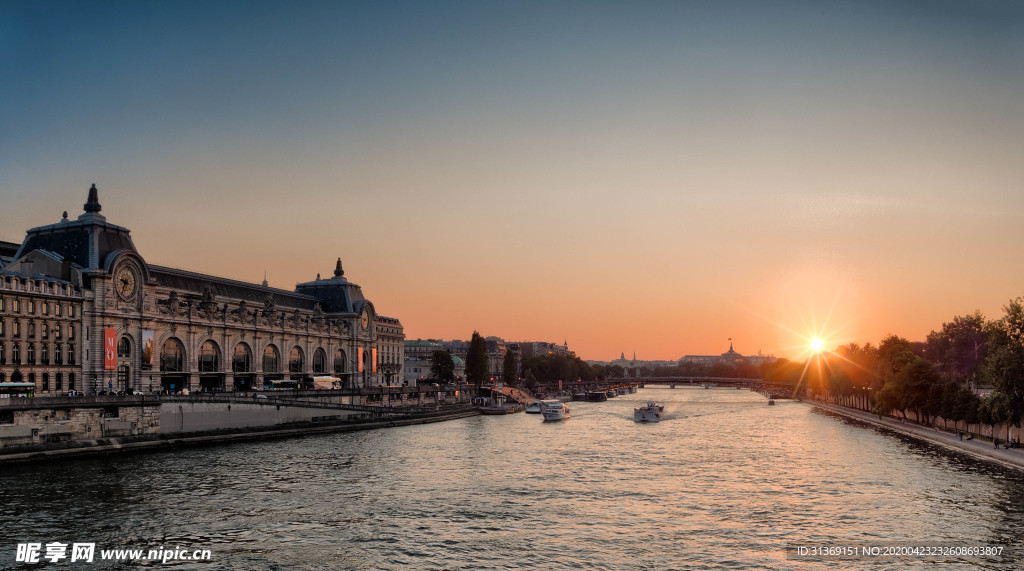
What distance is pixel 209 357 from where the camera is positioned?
110 m

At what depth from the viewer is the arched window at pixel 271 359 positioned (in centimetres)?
12375

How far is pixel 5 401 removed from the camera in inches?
2507

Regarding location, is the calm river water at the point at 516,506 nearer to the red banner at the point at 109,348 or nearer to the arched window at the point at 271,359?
the red banner at the point at 109,348

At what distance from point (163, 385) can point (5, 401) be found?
38.1m

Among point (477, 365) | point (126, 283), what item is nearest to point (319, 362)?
point (477, 365)

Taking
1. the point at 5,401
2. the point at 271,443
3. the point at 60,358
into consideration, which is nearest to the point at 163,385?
the point at 60,358

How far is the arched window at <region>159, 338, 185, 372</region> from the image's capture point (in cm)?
10112

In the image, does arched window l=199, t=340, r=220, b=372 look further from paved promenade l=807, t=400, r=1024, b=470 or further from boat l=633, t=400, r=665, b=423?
paved promenade l=807, t=400, r=1024, b=470

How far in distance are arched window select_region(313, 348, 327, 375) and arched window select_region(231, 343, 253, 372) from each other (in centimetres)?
2013

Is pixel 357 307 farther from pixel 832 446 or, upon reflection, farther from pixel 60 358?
pixel 832 446

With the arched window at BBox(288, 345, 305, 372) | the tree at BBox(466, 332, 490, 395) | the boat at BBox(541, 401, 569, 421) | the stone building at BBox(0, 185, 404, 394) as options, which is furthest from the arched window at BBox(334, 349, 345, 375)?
the boat at BBox(541, 401, 569, 421)

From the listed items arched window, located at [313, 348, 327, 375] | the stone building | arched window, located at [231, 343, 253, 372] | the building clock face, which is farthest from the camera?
arched window, located at [313, 348, 327, 375]

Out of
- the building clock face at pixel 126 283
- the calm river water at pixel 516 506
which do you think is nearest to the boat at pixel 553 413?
the calm river water at pixel 516 506

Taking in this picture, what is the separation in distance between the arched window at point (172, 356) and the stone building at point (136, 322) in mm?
133
